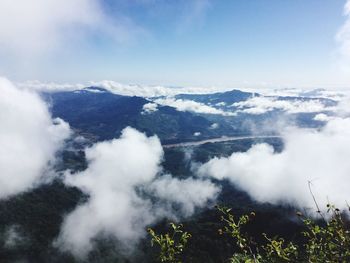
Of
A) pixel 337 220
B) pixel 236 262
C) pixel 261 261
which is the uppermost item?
pixel 337 220

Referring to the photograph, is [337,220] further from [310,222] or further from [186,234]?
[186,234]

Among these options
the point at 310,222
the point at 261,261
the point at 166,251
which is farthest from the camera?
the point at 261,261

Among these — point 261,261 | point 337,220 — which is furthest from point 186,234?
point 261,261

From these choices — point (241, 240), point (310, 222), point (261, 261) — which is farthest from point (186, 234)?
point (261, 261)

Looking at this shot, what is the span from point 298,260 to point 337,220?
11.2 ft

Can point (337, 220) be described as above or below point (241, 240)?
above

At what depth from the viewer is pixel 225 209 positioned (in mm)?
19234

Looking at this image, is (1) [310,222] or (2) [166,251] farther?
(2) [166,251]

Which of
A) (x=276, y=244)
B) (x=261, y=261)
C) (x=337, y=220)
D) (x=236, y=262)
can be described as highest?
(x=337, y=220)

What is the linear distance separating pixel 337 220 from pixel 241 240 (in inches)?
212

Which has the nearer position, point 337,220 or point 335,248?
point 337,220

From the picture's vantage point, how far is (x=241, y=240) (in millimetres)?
18922

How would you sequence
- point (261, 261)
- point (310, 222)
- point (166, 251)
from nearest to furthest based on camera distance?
point (310, 222) → point (166, 251) → point (261, 261)

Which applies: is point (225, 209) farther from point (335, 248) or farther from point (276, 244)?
point (335, 248)
